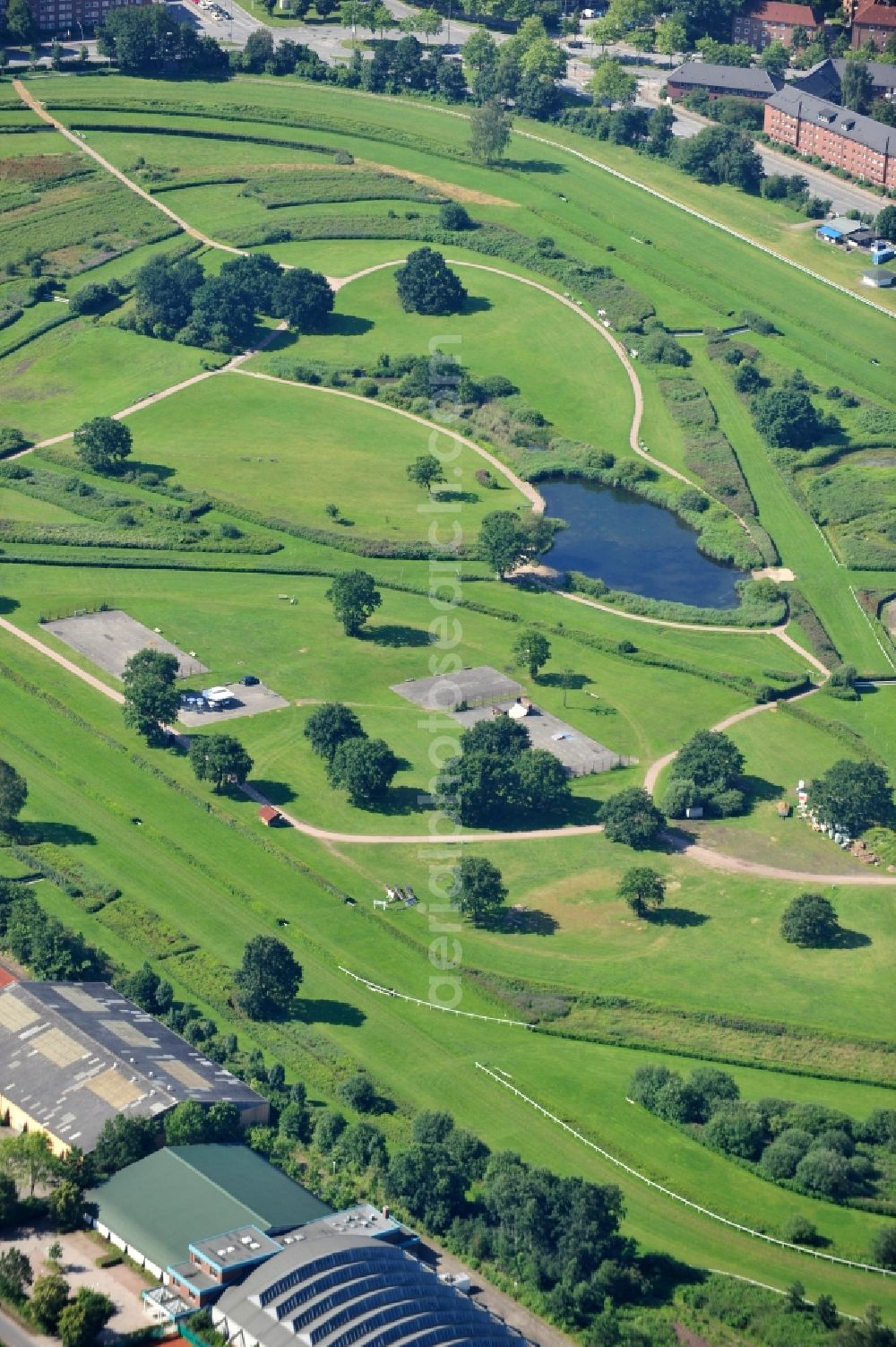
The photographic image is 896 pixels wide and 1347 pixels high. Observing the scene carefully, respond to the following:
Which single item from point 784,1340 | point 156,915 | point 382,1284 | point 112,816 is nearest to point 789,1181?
point 784,1340

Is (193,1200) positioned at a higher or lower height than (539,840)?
lower

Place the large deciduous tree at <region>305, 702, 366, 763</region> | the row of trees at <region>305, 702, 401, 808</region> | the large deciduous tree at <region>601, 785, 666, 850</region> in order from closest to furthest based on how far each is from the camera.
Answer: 1. the large deciduous tree at <region>601, 785, 666, 850</region>
2. the row of trees at <region>305, 702, 401, 808</region>
3. the large deciduous tree at <region>305, 702, 366, 763</region>

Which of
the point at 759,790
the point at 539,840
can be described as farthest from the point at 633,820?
the point at 759,790

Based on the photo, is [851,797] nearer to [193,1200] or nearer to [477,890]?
[477,890]

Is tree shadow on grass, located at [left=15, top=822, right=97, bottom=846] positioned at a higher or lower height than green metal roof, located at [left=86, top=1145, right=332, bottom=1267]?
higher

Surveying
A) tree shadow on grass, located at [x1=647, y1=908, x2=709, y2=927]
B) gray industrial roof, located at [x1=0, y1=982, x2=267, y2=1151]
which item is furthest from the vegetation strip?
tree shadow on grass, located at [x1=647, y1=908, x2=709, y2=927]

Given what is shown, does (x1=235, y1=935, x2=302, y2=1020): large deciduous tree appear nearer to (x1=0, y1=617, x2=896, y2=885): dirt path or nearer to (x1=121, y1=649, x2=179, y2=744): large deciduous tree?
(x1=0, y1=617, x2=896, y2=885): dirt path

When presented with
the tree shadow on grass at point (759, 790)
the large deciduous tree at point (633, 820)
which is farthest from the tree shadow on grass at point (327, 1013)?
the tree shadow on grass at point (759, 790)
